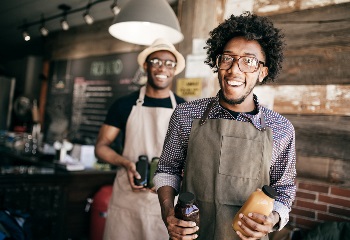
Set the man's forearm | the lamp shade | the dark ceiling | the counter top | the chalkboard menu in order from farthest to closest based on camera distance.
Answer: the chalkboard menu
the dark ceiling
the counter top
the lamp shade
the man's forearm

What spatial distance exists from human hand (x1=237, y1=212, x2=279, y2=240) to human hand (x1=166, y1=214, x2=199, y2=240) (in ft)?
0.61

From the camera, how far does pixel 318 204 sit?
111 inches

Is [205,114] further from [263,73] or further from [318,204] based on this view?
[318,204]

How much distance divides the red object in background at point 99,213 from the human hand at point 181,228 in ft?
8.47

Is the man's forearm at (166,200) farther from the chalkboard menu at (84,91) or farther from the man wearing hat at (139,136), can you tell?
the chalkboard menu at (84,91)

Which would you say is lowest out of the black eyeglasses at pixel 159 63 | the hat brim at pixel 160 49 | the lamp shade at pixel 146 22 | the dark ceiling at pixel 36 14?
the black eyeglasses at pixel 159 63

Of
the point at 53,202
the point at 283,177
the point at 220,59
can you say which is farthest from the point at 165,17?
the point at 53,202

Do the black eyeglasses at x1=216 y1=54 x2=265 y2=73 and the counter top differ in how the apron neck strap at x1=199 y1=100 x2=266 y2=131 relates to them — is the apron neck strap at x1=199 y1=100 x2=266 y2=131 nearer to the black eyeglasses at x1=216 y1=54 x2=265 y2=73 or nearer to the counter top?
the black eyeglasses at x1=216 y1=54 x2=265 y2=73

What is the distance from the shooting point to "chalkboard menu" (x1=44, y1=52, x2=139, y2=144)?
5.48m

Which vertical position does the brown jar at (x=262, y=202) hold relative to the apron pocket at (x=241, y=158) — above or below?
below

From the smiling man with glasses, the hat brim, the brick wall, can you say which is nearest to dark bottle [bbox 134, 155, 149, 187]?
the smiling man with glasses

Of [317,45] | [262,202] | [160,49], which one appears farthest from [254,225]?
[317,45]

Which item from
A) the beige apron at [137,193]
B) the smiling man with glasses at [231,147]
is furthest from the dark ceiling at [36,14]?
the smiling man with glasses at [231,147]

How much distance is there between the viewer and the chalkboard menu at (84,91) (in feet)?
18.0
